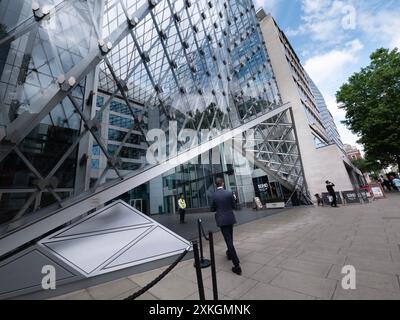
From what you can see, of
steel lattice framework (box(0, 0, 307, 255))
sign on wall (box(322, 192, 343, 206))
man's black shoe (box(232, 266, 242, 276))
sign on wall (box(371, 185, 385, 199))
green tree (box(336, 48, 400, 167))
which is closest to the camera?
man's black shoe (box(232, 266, 242, 276))

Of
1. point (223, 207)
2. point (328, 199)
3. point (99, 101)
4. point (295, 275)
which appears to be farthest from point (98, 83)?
point (328, 199)

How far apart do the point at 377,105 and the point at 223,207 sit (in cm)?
2474

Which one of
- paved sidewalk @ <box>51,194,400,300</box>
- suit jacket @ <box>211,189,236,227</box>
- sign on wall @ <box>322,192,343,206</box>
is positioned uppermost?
suit jacket @ <box>211,189,236,227</box>

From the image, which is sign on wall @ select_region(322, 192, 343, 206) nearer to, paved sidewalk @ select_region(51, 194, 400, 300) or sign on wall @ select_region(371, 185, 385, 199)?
sign on wall @ select_region(371, 185, 385, 199)

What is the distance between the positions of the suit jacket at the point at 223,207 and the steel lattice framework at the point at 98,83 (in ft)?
11.1

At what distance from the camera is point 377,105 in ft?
64.2

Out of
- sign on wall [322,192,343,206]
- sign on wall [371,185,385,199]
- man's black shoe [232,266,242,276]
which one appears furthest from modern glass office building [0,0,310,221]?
sign on wall [371,185,385,199]

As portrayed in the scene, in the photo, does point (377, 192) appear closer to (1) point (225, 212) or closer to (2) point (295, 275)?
(2) point (295, 275)

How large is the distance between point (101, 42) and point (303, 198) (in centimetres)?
2077

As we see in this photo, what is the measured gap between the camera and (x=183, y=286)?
3359 millimetres

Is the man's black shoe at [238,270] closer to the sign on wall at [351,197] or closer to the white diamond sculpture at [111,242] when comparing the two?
the white diamond sculpture at [111,242]

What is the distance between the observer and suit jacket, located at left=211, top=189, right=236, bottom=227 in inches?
161

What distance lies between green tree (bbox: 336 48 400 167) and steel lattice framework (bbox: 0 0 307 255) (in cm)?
1467
